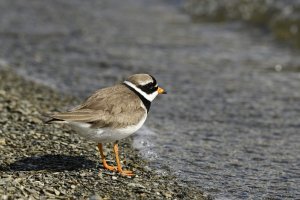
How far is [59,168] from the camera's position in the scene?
7051 millimetres

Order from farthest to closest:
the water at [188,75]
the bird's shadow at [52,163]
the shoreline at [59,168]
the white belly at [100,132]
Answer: the water at [188,75]
the bird's shadow at [52,163]
the white belly at [100,132]
the shoreline at [59,168]

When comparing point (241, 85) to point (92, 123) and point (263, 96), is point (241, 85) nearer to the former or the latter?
point (263, 96)

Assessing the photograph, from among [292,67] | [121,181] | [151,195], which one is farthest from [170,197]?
[292,67]

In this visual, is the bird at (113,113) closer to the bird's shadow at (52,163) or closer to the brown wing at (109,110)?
the brown wing at (109,110)

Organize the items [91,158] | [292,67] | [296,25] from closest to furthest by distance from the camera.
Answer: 1. [91,158]
2. [292,67]
3. [296,25]

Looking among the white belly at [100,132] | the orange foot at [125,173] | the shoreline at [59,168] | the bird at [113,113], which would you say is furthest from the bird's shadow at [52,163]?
the white belly at [100,132]

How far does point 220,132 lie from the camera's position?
921 centimetres

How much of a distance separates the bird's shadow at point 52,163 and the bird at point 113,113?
0.30 metres

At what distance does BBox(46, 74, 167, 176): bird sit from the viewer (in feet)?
22.0

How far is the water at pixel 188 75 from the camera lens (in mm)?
7906

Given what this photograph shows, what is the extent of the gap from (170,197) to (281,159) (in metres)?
2.25

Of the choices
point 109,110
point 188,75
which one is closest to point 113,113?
point 109,110

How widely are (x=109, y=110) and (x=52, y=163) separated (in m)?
0.99

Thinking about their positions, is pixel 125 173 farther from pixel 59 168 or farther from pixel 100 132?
pixel 59 168
